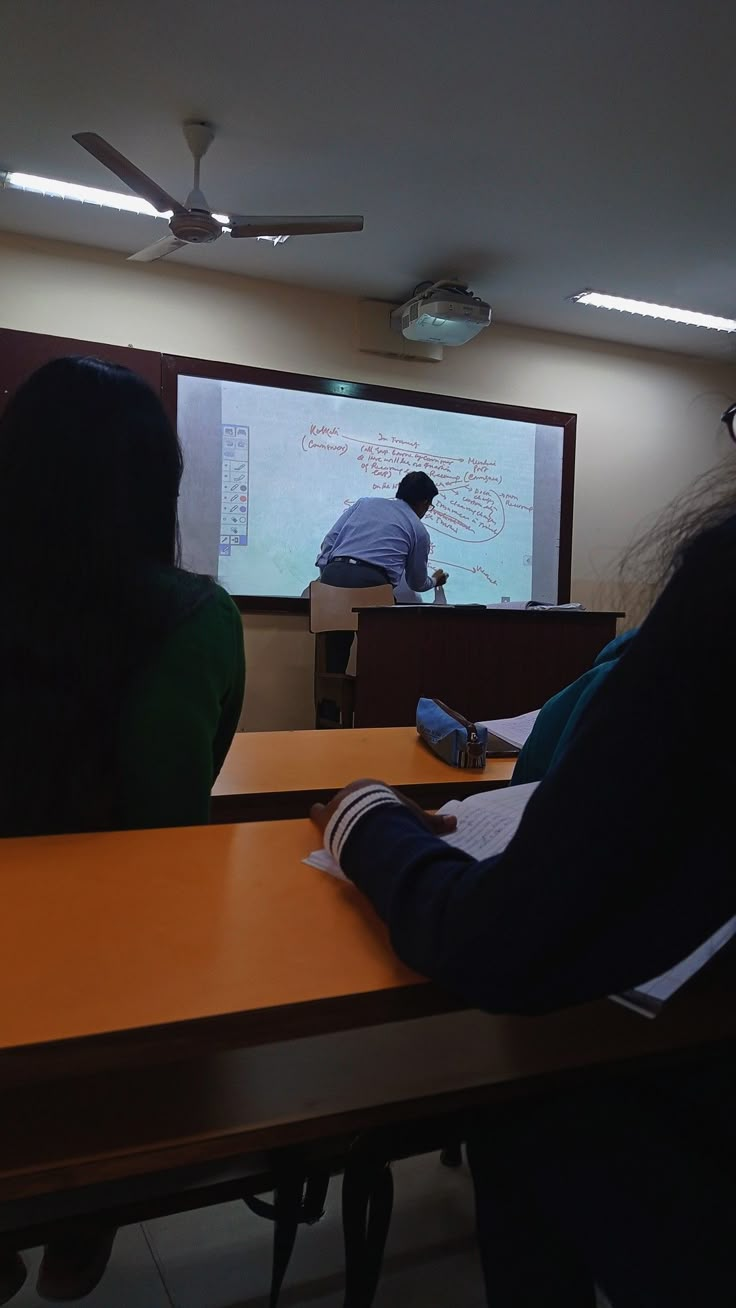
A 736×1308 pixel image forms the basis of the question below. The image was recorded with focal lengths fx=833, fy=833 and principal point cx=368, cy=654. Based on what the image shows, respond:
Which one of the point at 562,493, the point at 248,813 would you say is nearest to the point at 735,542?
the point at 248,813

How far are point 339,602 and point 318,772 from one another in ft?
9.14

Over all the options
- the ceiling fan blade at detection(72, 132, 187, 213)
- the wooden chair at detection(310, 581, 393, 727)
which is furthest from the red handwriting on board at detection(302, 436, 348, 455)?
the ceiling fan blade at detection(72, 132, 187, 213)

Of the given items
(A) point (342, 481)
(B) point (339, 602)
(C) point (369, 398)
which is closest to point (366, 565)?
(B) point (339, 602)

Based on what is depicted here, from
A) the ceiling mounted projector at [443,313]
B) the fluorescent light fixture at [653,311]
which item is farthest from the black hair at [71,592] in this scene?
the fluorescent light fixture at [653,311]

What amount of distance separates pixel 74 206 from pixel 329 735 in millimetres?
3224

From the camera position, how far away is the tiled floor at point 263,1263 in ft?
3.43

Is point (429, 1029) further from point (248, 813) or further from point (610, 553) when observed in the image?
point (610, 553)

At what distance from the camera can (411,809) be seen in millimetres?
705

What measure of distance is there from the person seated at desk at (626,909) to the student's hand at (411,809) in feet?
0.18

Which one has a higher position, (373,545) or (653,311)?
(653,311)

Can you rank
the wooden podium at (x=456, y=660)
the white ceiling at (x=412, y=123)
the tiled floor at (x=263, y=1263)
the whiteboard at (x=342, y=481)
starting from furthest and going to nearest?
the whiteboard at (x=342, y=481) → the wooden podium at (x=456, y=660) → the white ceiling at (x=412, y=123) → the tiled floor at (x=263, y=1263)

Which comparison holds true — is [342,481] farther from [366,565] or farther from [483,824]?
[483,824]

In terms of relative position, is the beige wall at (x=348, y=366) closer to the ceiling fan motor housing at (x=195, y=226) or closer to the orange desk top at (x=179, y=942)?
the ceiling fan motor housing at (x=195, y=226)

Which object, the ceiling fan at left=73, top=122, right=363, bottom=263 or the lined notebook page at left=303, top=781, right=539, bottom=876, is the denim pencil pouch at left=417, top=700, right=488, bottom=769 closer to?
the lined notebook page at left=303, top=781, right=539, bottom=876
